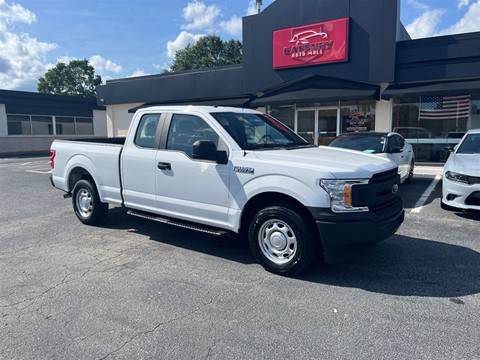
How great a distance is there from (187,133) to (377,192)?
2.62 metres

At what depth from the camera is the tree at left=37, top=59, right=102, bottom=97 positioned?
6106 centimetres

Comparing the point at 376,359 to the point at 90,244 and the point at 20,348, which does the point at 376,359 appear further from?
the point at 90,244

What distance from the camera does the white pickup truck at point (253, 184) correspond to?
3969 mm

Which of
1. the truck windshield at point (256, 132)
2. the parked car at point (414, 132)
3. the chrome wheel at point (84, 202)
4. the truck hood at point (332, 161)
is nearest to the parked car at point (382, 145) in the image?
the truck windshield at point (256, 132)

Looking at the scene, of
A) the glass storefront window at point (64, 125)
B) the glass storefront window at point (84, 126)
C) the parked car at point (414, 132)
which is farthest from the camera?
the glass storefront window at point (84, 126)

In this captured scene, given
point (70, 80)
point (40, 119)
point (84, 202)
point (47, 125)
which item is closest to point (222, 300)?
point (84, 202)

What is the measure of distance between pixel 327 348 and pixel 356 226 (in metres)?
1.39

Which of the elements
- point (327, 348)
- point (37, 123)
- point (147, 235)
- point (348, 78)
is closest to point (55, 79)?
point (37, 123)

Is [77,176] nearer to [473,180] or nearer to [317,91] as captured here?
[473,180]

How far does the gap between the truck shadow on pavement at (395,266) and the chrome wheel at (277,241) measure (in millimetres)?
273

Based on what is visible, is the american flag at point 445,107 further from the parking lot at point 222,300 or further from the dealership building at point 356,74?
the parking lot at point 222,300

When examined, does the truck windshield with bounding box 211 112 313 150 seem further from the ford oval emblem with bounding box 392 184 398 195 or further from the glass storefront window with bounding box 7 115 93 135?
the glass storefront window with bounding box 7 115 93 135

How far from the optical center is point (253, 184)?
173 inches

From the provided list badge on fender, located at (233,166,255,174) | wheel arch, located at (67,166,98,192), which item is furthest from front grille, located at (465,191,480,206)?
wheel arch, located at (67,166,98,192)
